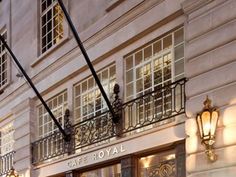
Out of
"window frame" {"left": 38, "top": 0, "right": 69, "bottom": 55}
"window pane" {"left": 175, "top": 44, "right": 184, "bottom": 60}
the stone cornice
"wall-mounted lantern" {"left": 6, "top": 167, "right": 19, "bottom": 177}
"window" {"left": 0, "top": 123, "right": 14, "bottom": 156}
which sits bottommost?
"wall-mounted lantern" {"left": 6, "top": 167, "right": 19, "bottom": 177}

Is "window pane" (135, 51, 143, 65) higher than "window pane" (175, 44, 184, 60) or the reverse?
higher

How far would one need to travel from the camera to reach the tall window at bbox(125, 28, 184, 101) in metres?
10.2

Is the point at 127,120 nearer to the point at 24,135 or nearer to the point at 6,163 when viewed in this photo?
the point at 24,135

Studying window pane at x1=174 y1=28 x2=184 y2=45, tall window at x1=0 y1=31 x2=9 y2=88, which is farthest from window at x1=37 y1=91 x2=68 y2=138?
window pane at x1=174 y1=28 x2=184 y2=45

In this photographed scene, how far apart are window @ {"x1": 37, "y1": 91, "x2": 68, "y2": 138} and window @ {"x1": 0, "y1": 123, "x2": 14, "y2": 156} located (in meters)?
2.29

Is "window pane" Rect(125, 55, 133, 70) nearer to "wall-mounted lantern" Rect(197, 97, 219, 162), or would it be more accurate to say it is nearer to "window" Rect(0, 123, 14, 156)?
"wall-mounted lantern" Rect(197, 97, 219, 162)

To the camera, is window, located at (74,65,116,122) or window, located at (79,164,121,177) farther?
window, located at (74,65,116,122)

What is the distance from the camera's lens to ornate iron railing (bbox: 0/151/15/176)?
1717 cm

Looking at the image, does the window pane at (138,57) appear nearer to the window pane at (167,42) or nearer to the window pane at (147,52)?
the window pane at (147,52)

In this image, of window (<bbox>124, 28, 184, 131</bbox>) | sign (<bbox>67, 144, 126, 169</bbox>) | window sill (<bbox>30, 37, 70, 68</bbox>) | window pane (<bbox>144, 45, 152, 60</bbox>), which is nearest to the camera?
window (<bbox>124, 28, 184, 131</bbox>)

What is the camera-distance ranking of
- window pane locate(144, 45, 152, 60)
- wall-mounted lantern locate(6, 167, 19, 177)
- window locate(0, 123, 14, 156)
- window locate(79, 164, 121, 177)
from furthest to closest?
window locate(0, 123, 14, 156)
wall-mounted lantern locate(6, 167, 19, 177)
window locate(79, 164, 121, 177)
window pane locate(144, 45, 152, 60)

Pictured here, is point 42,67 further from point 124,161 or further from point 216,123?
point 216,123

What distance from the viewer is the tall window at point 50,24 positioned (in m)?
15.2

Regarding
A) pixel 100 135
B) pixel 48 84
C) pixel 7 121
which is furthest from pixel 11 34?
pixel 100 135
